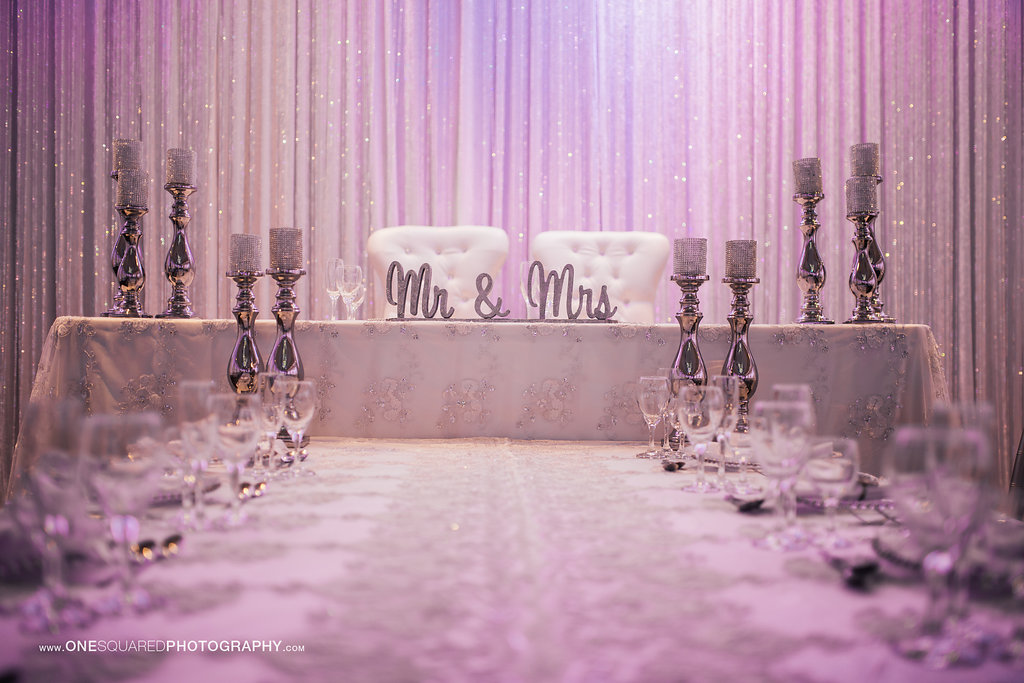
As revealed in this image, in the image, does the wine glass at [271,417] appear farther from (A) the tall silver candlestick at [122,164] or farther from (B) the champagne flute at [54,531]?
(A) the tall silver candlestick at [122,164]

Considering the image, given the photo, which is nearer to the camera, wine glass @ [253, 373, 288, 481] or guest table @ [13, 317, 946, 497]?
wine glass @ [253, 373, 288, 481]

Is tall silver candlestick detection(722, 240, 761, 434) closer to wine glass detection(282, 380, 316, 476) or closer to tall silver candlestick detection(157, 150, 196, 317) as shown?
wine glass detection(282, 380, 316, 476)

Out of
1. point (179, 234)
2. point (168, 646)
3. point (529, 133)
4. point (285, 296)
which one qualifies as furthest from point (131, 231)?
point (529, 133)

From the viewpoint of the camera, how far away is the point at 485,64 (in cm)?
376

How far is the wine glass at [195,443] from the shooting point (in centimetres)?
86

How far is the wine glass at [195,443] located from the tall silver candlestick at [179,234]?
1.07 metres

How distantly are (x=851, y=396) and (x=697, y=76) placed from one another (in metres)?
2.52

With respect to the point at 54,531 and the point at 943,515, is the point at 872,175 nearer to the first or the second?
the point at 943,515

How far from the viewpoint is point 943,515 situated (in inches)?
23.1

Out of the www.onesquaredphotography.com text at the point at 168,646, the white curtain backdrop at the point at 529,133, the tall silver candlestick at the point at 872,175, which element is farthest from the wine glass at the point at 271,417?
the white curtain backdrop at the point at 529,133

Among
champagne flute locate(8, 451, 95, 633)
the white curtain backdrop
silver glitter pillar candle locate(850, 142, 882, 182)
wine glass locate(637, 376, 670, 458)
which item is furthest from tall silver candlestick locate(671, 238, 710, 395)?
the white curtain backdrop

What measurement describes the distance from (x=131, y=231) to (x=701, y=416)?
1613 millimetres

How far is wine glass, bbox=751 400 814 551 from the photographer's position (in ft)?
2.66

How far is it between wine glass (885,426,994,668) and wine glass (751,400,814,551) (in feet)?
0.57
